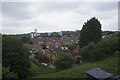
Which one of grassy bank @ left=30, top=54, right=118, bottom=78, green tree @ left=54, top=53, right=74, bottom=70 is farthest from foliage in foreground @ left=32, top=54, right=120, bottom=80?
green tree @ left=54, top=53, right=74, bottom=70

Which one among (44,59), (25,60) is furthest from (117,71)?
(44,59)

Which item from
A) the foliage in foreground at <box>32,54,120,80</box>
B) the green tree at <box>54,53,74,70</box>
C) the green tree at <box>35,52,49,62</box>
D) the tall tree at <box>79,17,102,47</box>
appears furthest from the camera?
the green tree at <box>35,52,49,62</box>

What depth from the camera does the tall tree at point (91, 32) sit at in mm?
56484

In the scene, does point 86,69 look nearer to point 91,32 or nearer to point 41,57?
point 91,32

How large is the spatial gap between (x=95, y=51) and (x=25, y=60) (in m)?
10.3

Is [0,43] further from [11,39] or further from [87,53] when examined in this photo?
[87,53]

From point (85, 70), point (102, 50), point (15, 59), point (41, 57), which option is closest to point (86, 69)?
point (85, 70)

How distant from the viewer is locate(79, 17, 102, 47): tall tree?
56.5 metres

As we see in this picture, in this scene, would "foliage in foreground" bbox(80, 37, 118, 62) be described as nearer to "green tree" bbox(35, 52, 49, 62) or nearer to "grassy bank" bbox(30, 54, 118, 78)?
"grassy bank" bbox(30, 54, 118, 78)

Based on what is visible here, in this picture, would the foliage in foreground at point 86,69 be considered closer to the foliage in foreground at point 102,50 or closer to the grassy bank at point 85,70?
the grassy bank at point 85,70

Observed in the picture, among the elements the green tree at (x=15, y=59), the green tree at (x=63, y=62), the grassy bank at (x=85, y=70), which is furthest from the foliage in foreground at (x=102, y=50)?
the green tree at (x=15, y=59)

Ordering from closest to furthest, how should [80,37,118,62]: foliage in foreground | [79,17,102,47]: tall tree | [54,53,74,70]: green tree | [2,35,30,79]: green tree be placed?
[2,35,30,79]: green tree → [80,37,118,62]: foliage in foreground → [54,53,74,70]: green tree → [79,17,102,47]: tall tree

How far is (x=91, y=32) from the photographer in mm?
56562

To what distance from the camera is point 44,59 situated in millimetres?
62531
